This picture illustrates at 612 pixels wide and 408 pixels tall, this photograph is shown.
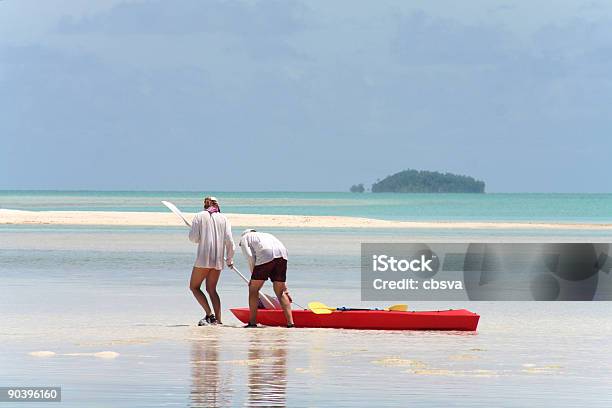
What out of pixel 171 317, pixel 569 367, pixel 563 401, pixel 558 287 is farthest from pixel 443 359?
pixel 558 287

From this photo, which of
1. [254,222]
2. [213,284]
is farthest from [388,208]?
[213,284]

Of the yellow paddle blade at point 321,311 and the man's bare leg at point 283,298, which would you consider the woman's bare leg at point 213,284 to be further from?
the yellow paddle blade at point 321,311

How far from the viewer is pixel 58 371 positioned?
1395cm

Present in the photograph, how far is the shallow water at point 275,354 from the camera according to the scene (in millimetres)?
12508

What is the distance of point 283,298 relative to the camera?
61.5 feet

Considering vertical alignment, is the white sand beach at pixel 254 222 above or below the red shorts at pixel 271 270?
below

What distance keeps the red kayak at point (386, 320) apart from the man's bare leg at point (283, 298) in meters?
0.16

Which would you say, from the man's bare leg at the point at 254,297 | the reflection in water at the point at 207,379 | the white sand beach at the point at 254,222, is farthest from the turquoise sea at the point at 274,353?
the white sand beach at the point at 254,222

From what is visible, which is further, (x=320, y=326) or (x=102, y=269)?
(x=102, y=269)

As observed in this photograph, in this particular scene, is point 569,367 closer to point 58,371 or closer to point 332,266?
point 58,371

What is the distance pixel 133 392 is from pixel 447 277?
20215 mm

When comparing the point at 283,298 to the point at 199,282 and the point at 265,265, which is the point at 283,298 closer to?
the point at 265,265

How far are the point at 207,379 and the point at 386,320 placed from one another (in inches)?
218

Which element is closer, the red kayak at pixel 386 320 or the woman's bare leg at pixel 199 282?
the red kayak at pixel 386 320
